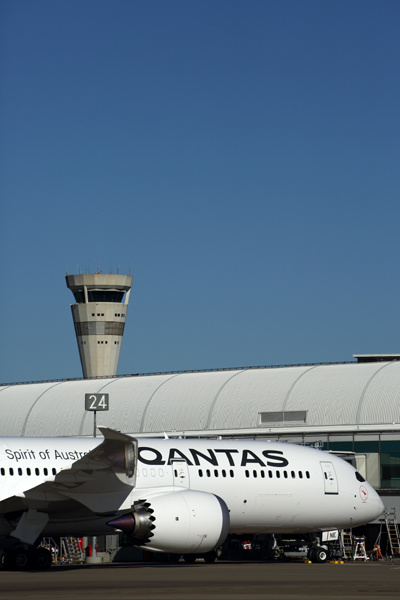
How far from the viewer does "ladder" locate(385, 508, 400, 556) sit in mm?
37188

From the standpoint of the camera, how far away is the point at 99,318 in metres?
125

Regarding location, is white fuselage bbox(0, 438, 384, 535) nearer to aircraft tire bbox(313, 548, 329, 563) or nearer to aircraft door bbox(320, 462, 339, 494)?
aircraft door bbox(320, 462, 339, 494)

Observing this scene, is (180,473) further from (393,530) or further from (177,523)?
(393,530)

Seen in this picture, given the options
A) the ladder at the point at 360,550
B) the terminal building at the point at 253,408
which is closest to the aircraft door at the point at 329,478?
the ladder at the point at 360,550

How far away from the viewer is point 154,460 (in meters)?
25.7

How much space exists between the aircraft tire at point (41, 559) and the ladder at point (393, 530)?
16.6 metres

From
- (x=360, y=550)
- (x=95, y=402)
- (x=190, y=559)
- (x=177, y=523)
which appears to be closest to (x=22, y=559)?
(x=177, y=523)

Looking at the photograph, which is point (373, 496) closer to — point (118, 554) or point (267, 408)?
point (118, 554)

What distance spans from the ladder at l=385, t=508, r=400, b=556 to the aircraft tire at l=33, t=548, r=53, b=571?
54.5 ft

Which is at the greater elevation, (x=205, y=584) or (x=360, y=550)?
(x=360, y=550)

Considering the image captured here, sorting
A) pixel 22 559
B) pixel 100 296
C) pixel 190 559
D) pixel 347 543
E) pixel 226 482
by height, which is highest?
pixel 100 296

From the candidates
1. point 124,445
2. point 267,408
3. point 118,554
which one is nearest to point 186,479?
point 124,445

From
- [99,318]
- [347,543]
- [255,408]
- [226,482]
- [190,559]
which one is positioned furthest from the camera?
[99,318]

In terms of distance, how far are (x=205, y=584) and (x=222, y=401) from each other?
109ft
